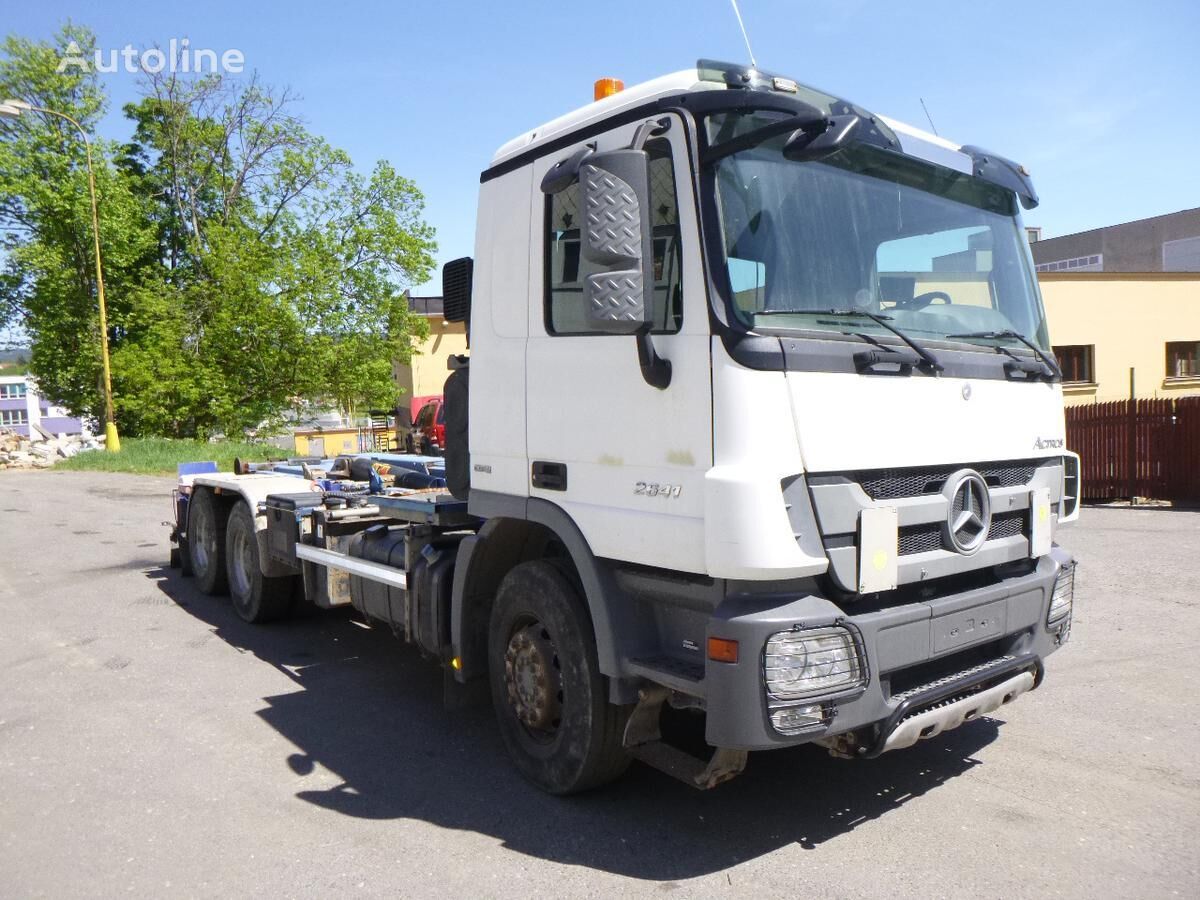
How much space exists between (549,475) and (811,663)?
1476mm

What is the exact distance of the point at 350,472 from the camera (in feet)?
27.0

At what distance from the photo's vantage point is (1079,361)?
88.1ft

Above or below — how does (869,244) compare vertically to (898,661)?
above

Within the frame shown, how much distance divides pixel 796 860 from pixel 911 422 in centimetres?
176

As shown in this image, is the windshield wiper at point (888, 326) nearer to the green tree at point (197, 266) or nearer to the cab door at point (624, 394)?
the cab door at point (624, 394)

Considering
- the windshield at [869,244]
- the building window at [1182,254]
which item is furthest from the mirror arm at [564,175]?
the building window at [1182,254]

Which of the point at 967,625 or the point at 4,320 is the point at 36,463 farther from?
the point at 967,625

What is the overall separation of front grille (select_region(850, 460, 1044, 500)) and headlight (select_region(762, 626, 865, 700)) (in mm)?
575

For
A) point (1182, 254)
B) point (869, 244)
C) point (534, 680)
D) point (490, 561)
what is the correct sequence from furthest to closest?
point (1182, 254)
point (490, 561)
point (534, 680)
point (869, 244)

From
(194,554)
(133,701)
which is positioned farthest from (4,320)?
(133,701)

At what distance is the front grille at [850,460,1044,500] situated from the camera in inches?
139

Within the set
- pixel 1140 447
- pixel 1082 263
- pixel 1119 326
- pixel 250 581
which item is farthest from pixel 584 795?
pixel 1082 263

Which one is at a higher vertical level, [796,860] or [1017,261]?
[1017,261]

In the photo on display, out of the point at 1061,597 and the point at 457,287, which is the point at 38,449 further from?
the point at 1061,597
